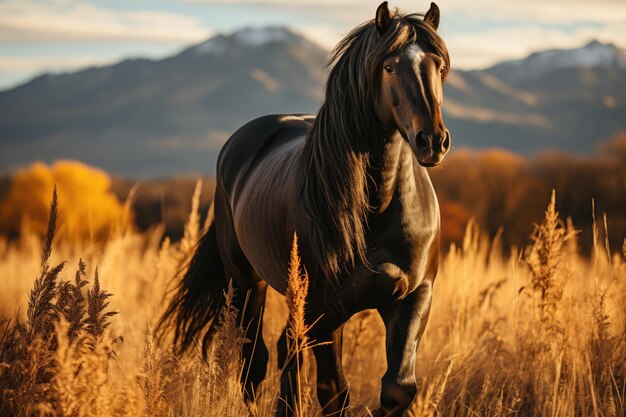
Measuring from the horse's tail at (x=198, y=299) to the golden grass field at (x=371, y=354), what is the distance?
31cm

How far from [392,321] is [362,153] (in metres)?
0.78

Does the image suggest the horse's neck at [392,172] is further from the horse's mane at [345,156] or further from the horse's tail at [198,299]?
the horse's tail at [198,299]

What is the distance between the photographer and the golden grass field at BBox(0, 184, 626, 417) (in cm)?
291

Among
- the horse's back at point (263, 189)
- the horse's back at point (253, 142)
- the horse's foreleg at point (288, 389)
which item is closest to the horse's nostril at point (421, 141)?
the horse's back at point (263, 189)

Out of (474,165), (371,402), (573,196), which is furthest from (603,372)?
(474,165)

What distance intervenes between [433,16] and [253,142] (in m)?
1.85

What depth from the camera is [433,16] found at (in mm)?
3518

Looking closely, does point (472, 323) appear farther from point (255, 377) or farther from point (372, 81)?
point (372, 81)

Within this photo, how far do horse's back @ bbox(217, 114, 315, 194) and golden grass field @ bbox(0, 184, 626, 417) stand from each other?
0.95m

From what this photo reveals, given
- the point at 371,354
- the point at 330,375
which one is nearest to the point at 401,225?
the point at 330,375

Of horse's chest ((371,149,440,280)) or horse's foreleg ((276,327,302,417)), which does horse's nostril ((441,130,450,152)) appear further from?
horse's foreleg ((276,327,302,417))

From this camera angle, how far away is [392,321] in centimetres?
353

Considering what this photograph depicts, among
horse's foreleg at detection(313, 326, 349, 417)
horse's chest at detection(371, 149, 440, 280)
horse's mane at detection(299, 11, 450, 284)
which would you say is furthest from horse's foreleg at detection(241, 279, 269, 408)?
horse's chest at detection(371, 149, 440, 280)

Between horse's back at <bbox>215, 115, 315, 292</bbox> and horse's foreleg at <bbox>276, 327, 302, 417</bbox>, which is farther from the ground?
horse's back at <bbox>215, 115, 315, 292</bbox>
